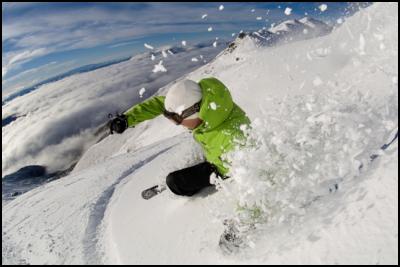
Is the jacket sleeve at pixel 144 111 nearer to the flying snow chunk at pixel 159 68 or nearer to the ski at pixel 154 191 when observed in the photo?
the flying snow chunk at pixel 159 68

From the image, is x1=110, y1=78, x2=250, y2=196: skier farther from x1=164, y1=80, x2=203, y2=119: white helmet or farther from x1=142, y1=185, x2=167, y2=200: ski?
x1=142, y1=185, x2=167, y2=200: ski

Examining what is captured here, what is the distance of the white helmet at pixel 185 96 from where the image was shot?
5105 mm

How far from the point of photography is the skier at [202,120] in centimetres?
513

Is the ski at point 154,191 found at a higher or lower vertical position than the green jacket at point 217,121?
lower

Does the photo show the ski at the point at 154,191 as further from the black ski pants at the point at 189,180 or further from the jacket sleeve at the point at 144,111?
the jacket sleeve at the point at 144,111

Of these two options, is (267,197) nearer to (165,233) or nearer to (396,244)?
(396,244)

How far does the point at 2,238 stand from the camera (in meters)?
6.47

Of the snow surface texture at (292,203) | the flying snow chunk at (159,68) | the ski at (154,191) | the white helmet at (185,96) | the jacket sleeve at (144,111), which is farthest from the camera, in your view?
the ski at (154,191)

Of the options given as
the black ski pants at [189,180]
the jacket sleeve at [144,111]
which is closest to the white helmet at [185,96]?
the jacket sleeve at [144,111]

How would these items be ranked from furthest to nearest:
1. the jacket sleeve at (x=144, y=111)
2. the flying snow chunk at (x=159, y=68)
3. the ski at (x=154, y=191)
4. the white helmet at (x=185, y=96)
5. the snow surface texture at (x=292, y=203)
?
the ski at (x=154, y=191)
the jacket sleeve at (x=144, y=111)
the flying snow chunk at (x=159, y=68)
the white helmet at (x=185, y=96)
the snow surface texture at (x=292, y=203)

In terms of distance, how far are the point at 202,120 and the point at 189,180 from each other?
2.61 ft

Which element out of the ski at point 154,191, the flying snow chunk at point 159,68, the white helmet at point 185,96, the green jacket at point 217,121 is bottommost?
the ski at point 154,191

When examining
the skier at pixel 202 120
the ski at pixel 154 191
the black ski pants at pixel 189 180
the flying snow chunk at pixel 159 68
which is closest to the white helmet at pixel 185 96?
the skier at pixel 202 120

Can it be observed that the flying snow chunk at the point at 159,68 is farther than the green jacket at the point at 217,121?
Yes
